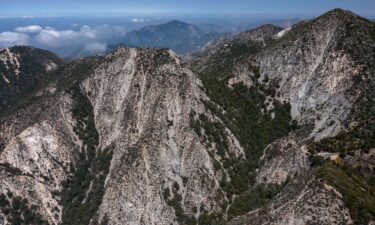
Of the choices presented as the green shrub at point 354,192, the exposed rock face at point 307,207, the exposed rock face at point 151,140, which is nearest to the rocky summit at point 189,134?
the exposed rock face at point 151,140

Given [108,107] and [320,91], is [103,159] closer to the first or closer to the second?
[108,107]

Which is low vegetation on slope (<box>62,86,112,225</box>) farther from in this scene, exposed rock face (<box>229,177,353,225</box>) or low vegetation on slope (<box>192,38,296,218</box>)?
exposed rock face (<box>229,177,353,225</box>)

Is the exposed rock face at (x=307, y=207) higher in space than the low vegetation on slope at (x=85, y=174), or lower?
higher

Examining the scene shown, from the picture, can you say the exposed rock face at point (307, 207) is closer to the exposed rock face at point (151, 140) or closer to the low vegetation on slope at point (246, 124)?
the low vegetation on slope at point (246, 124)

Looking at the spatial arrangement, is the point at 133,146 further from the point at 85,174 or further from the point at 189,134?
the point at 85,174

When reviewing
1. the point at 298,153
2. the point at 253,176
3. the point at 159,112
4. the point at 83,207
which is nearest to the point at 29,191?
the point at 83,207

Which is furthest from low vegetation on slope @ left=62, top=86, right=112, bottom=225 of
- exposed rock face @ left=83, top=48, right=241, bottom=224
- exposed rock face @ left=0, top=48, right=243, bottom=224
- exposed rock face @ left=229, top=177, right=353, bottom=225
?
exposed rock face @ left=229, top=177, right=353, bottom=225

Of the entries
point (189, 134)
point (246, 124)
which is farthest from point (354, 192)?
point (246, 124)

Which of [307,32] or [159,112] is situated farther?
[307,32]
